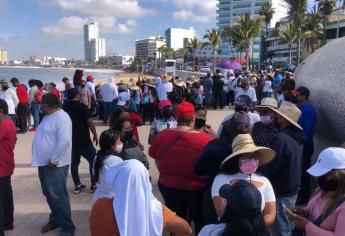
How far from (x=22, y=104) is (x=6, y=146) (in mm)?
8241

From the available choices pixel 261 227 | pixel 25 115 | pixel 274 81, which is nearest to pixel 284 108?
pixel 261 227

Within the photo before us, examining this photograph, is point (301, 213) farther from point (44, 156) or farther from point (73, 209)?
point (73, 209)

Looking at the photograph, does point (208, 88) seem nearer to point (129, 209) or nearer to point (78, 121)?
point (78, 121)

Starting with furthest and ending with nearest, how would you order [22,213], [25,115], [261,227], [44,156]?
[25,115]
[22,213]
[44,156]
[261,227]

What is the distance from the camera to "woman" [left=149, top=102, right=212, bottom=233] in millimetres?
4168

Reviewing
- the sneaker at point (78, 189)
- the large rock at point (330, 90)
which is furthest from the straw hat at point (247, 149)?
the sneaker at point (78, 189)

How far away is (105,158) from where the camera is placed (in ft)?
12.6

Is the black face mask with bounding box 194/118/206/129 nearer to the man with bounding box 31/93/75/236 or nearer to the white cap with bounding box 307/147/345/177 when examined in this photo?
the man with bounding box 31/93/75/236

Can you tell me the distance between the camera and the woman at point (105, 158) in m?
3.67

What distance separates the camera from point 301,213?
9.91ft

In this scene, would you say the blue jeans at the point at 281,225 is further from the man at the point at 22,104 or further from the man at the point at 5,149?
the man at the point at 22,104

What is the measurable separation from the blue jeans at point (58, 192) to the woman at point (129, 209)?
2.36m

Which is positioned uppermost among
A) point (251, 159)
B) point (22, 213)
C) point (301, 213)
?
point (251, 159)

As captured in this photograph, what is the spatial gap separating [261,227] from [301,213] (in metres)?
0.87
